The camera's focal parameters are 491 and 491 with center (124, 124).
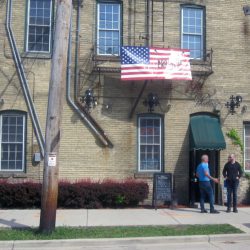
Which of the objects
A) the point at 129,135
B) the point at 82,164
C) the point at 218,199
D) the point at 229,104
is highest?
the point at 229,104

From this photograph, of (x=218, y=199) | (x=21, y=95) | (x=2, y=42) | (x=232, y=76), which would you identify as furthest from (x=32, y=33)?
(x=218, y=199)

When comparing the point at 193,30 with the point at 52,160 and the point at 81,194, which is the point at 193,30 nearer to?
the point at 81,194

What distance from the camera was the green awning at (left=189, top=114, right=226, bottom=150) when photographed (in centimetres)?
1603

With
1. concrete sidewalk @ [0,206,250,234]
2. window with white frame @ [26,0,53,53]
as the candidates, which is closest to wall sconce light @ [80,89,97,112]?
window with white frame @ [26,0,53,53]

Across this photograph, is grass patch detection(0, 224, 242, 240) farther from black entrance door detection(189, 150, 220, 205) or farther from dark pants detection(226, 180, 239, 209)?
black entrance door detection(189, 150, 220, 205)

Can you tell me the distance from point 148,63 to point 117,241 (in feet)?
23.1

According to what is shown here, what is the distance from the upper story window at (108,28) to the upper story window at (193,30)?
7.45 ft

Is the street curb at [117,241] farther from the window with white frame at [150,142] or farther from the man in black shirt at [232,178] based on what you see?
the window with white frame at [150,142]

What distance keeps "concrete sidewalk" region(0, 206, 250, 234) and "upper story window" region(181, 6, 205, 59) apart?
560 cm

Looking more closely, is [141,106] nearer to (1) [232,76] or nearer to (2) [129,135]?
(2) [129,135]

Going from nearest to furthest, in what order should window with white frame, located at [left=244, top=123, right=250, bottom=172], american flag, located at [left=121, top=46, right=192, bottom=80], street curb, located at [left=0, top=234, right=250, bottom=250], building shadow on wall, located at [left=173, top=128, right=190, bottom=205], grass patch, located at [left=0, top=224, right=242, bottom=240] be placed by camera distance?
street curb, located at [left=0, top=234, right=250, bottom=250] → grass patch, located at [left=0, top=224, right=242, bottom=240] → american flag, located at [left=121, top=46, right=192, bottom=80] → building shadow on wall, located at [left=173, top=128, right=190, bottom=205] → window with white frame, located at [left=244, top=123, right=250, bottom=172]

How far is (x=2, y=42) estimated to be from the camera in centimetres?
1620

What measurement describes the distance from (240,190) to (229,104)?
298 centimetres

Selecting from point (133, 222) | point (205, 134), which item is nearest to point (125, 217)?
point (133, 222)
